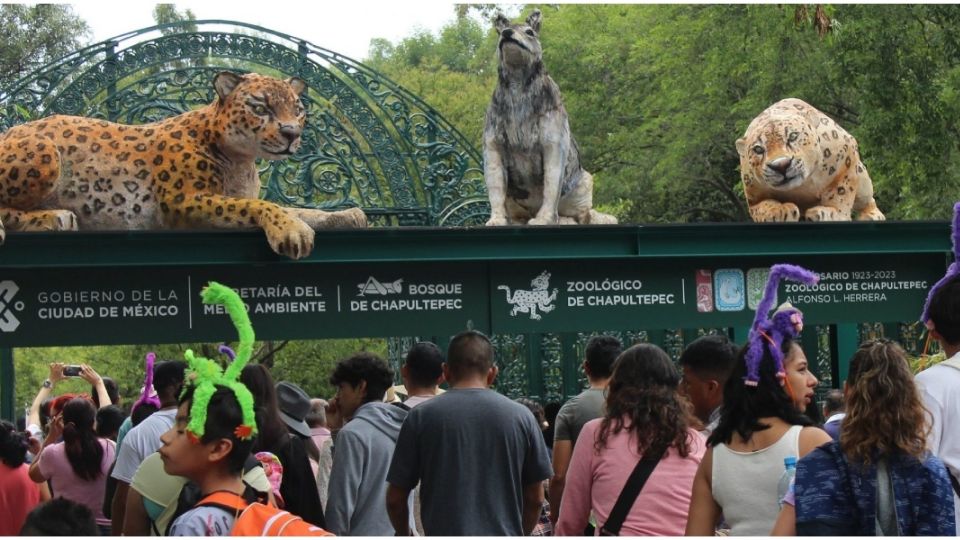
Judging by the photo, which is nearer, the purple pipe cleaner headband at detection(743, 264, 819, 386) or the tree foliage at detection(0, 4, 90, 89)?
the purple pipe cleaner headband at detection(743, 264, 819, 386)

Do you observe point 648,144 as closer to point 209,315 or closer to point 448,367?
point 209,315

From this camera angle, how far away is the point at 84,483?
813 cm

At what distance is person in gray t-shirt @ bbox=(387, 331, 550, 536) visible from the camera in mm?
6336

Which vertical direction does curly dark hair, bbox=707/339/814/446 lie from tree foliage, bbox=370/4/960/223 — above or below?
below

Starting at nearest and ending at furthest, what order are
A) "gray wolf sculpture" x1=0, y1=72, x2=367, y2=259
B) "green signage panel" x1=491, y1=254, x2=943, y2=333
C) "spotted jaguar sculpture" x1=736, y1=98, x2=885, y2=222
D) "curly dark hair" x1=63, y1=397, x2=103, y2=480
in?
"curly dark hair" x1=63, y1=397, x2=103, y2=480, "gray wolf sculpture" x1=0, y1=72, x2=367, y2=259, "green signage panel" x1=491, y1=254, x2=943, y2=333, "spotted jaguar sculpture" x1=736, y1=98, x2=885, y2=222

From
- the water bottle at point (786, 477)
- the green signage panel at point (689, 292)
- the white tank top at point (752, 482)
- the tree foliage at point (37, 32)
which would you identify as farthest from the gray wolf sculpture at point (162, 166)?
the tree foliage at point (37, 32)

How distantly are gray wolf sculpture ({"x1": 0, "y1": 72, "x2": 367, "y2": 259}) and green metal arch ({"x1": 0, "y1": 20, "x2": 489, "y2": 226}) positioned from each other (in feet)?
4.03

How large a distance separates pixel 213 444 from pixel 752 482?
72.8 inches

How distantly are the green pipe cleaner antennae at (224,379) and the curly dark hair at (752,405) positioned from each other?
1.65 meters

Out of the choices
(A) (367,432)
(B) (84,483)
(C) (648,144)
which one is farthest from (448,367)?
(C) (648,144)

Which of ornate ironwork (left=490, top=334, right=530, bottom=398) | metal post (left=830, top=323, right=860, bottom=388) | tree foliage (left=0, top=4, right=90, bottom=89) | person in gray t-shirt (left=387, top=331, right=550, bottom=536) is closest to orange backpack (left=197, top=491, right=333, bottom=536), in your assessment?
person in gray t-shirt (left=387, top=331, right=550, bottom=536)

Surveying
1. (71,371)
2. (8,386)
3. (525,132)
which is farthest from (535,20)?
(8,386)

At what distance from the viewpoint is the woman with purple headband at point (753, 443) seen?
4922 millimetres

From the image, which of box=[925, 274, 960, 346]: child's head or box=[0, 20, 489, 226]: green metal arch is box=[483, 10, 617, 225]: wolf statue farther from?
box=[925, 274, 960, 346]: child's head
